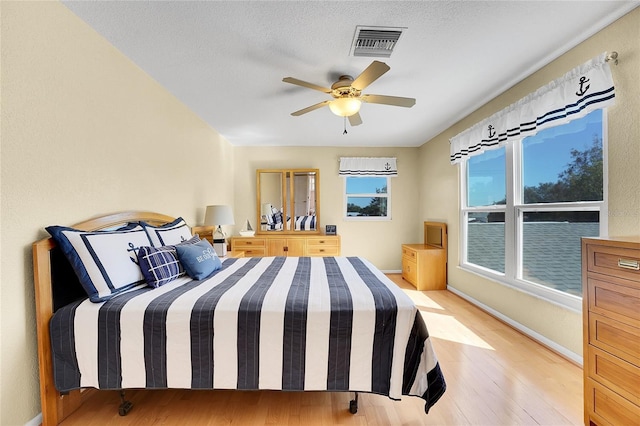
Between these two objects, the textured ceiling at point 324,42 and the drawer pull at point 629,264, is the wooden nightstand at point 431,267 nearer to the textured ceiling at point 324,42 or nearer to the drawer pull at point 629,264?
the textured ceiling at point 324,42

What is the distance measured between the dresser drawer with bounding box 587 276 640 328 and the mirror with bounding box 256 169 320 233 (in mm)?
3895

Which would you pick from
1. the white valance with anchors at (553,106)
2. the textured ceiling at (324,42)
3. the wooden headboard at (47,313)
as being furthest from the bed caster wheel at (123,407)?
the white valance with anchors at (553,106)

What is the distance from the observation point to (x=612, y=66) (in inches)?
72.8

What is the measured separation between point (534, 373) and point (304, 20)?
2.88 m

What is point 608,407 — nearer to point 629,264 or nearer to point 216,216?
point 629,264

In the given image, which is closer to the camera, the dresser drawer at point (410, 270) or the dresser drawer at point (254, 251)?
the dresser drawer at point (410, 270)

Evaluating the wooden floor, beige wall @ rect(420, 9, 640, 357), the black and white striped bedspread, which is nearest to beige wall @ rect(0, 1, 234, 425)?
the black and white striped bedspread

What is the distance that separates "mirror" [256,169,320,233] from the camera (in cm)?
502

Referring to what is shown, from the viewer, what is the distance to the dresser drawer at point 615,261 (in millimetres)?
1270

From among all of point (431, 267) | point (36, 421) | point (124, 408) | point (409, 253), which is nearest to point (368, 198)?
point (409, 253)

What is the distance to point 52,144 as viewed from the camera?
1.58 m

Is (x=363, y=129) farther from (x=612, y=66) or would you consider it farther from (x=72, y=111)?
(x=72, y=111)

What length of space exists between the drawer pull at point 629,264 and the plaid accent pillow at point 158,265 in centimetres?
254

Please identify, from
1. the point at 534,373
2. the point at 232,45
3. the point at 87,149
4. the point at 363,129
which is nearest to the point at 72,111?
the point at 87,149
